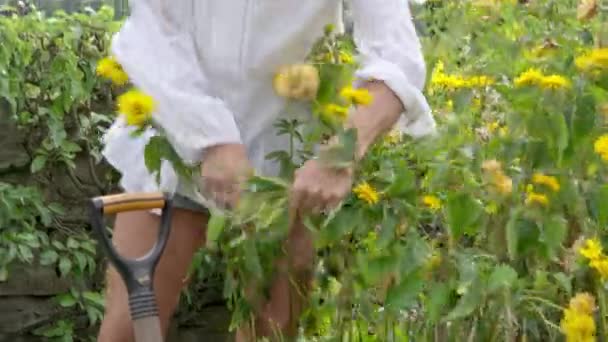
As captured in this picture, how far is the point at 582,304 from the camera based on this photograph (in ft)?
5.07

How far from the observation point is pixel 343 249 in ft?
5.85

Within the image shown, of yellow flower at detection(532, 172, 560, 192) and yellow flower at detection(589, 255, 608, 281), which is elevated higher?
yellow flower at detection(532, 172, 560, 192)

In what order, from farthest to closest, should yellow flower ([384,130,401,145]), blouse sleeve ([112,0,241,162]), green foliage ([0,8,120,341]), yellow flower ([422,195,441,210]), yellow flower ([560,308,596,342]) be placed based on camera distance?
green foliage ([0,8,120,341]), yellow flower ([384,130,401,145]), blouse sleeve ([112,0,241,162]), yellow flower ([422,195,441,210]), yellow flower ([560,308,596,342])

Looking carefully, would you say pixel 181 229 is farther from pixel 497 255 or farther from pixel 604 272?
pixel 604 272

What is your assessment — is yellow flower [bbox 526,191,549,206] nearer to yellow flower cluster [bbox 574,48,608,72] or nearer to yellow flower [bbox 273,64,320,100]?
yellow flower cluster [bbox 574,48,608,72]

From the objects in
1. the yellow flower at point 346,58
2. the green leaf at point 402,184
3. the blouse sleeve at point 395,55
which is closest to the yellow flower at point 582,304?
the green leaf at point 402,184

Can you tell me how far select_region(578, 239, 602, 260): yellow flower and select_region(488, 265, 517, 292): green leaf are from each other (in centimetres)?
10

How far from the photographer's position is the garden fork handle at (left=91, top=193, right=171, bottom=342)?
1584mm

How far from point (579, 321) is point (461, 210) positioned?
21 cm

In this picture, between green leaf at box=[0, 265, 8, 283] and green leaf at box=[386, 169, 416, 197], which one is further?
green leaf at box=[0, 265, 8, 283]

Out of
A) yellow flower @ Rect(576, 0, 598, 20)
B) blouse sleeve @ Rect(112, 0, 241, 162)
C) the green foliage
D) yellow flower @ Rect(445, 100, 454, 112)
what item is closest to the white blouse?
blouse sleeve @ Rect(112, 0, 241, 162)

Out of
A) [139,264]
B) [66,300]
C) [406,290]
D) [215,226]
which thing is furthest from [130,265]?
[66,300]

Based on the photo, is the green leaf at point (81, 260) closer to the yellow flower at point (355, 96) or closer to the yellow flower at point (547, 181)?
the yellow flower at point (355, 96)

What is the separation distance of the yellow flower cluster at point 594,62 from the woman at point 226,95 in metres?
0.33
